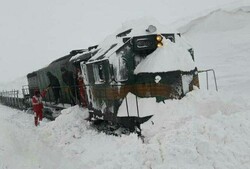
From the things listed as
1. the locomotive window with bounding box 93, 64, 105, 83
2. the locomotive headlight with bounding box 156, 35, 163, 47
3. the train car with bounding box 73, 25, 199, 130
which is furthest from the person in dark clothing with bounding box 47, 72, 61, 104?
the locomotive headlight with bounding box 156, 35, 163, 47

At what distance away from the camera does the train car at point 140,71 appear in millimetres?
8094

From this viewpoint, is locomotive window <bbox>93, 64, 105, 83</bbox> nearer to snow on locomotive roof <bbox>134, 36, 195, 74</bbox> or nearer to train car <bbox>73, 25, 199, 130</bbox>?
train car <bbox>73, 25, 199, 130</bbox>

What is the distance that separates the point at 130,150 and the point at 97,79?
353 cm

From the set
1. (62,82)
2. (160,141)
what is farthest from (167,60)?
(62,82)

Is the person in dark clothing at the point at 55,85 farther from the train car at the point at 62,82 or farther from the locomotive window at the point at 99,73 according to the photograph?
the locomotive window at the point at 99,73

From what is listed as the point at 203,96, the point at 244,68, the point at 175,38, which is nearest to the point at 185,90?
the point at 203,96

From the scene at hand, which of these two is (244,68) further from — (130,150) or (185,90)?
(130,150)

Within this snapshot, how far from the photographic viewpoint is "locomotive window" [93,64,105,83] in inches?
354

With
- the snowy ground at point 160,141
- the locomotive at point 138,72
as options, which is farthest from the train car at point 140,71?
the snowy ground at point 160,141

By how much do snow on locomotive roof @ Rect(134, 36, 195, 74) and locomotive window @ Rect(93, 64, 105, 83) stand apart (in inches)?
38.2

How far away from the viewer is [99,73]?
9.23 metres

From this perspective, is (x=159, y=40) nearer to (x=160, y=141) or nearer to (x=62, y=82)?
(x=160, y=141)

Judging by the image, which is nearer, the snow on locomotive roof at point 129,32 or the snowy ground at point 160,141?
the snowy ground at point 160,141

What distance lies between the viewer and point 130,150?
630 centimetres
